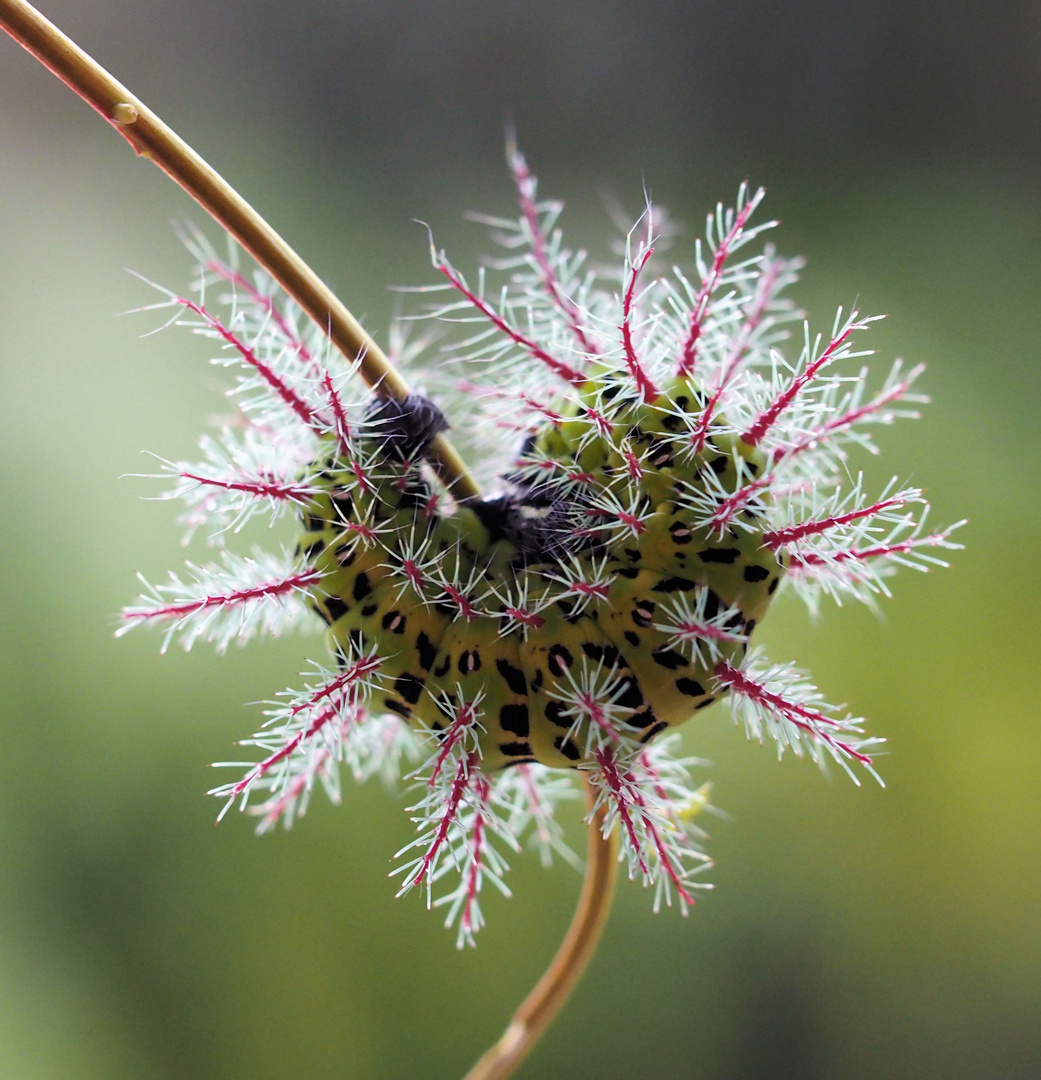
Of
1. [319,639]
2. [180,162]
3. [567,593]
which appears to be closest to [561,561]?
[567,593]

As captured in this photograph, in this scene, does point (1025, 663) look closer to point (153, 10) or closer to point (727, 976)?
point (727, 976)

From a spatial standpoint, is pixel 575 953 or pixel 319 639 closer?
pixel 575 953

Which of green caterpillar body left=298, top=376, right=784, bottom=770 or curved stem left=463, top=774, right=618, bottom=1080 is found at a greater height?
green caterpillar body left=298, top=376, right=784, bottom=770

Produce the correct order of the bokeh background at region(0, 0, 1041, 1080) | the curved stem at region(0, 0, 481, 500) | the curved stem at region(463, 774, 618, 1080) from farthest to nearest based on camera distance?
the bokeh background at region(0, 0, 1041, 1080) → the curved stem at region(463, 774, 618, 1080) → the curved stem at region(0, 0, 481, 500)

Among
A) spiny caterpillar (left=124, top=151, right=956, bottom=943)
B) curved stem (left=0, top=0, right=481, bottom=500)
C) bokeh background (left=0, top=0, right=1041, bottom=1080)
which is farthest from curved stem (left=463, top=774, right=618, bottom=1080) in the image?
bokeh background (left=0, top=0, right=1041, bottom=1080)

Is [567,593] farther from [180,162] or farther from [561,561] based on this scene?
[180,162]

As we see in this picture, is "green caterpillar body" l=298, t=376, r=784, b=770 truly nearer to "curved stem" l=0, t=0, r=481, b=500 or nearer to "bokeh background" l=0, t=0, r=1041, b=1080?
"curved stem" l=0, t=0, r=481, b=500
